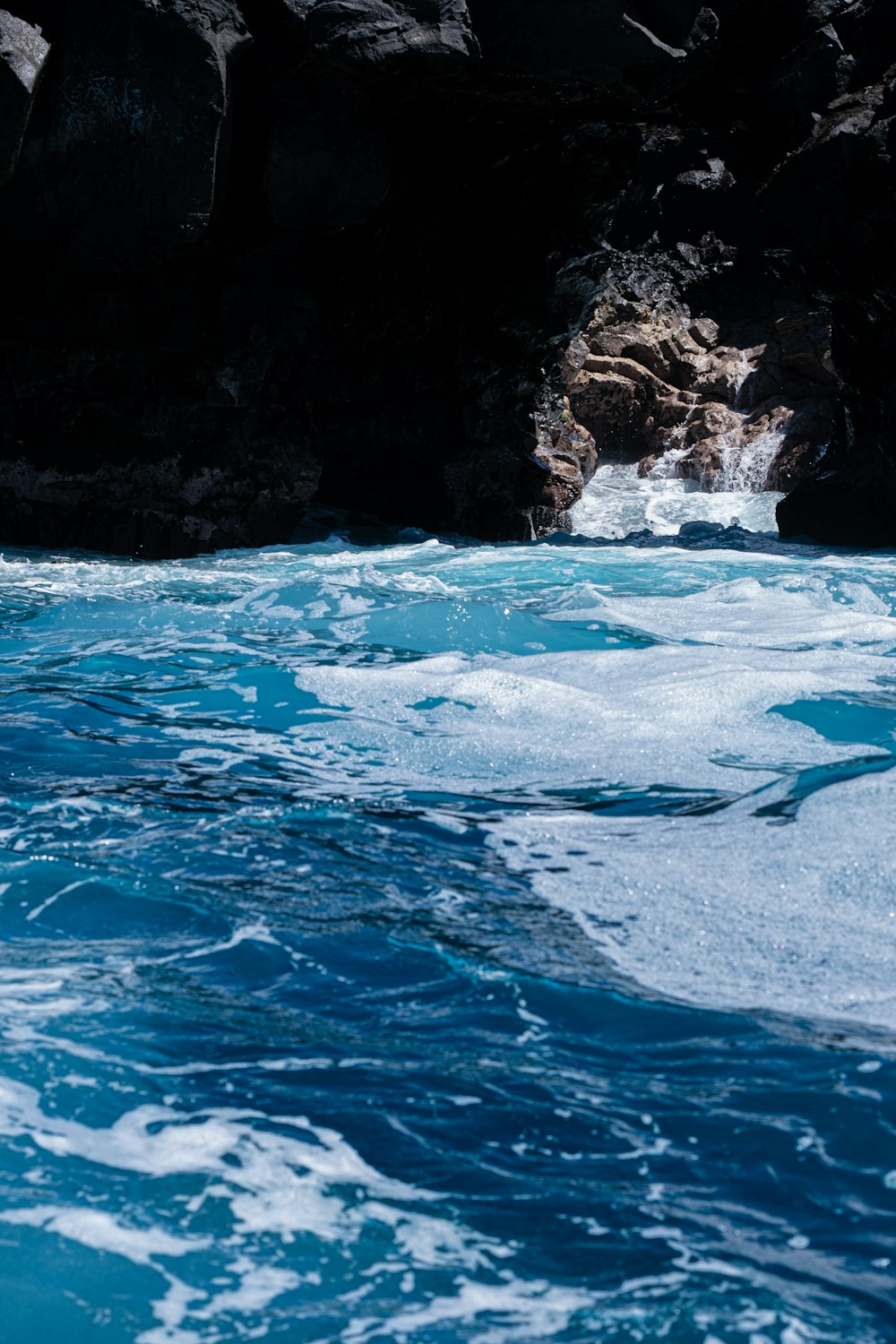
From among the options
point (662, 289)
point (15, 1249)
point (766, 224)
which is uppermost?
point (662, 289)

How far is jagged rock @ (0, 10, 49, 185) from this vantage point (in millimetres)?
8523

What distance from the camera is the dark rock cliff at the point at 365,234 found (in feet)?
30.2

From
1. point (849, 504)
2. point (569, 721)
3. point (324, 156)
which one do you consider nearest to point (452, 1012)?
point (569, 721)

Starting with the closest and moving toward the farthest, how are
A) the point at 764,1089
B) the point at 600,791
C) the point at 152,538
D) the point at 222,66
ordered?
the point at 764,1089 → the point at 600,791 → the point at 222,66 → the point at 152,538

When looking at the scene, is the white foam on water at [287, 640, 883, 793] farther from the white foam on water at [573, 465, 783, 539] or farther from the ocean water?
the white foam on water at [573, 465, 783, 539]

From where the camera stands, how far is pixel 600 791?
3008 mm

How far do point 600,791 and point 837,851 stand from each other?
2.54ft

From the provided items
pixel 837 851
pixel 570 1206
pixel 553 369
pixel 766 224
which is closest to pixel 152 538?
pixel 553 369

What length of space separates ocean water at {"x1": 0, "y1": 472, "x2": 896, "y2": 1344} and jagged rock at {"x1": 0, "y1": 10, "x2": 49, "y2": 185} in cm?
660

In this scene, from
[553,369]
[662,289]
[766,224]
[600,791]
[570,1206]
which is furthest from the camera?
[662,289]

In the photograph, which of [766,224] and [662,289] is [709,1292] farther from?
[662,289]

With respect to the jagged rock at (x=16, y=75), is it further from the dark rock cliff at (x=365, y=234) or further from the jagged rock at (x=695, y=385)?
the jagged rock at (x=695, y=385)

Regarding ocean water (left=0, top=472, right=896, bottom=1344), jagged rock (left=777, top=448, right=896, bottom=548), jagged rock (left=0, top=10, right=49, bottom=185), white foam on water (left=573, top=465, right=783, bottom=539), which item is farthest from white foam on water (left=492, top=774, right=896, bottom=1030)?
white foam on water (left=573, top=465, right=783, bottom=539)

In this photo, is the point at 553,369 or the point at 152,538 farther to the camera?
the point at 553,369
